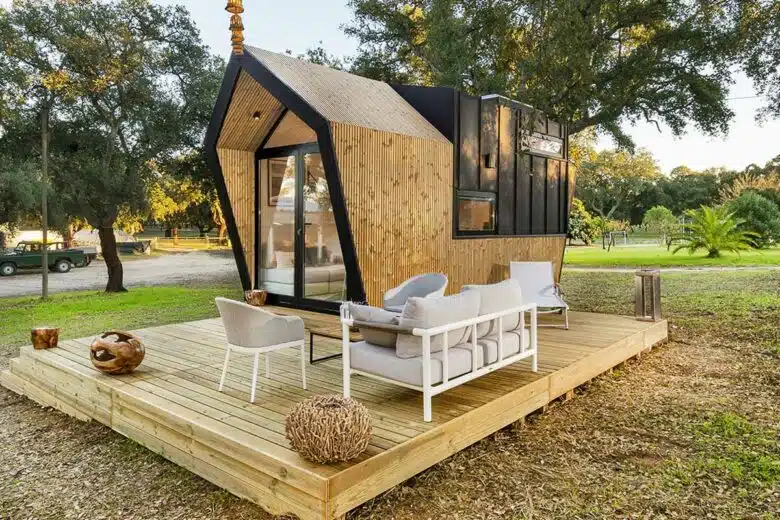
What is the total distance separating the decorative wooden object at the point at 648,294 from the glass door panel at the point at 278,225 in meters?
4.63

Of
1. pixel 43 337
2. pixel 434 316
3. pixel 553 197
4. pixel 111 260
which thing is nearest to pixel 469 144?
pixel 553 197

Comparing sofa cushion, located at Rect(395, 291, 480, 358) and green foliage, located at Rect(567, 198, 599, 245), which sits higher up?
green foliage, located at Rect(567, 198, 599, 245)

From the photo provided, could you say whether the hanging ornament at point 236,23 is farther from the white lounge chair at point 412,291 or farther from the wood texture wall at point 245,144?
the white lounge chair at point 412,291

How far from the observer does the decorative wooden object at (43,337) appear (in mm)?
5188

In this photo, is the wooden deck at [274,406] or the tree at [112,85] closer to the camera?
the wooden deck at [274,406]


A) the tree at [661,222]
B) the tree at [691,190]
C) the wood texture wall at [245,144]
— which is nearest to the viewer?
the wood texture wall at [245,144]

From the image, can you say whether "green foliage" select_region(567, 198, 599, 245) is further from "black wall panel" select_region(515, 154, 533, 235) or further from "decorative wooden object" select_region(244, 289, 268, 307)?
A: "decorative wooden object" select_region(244, 289, 268, 307)

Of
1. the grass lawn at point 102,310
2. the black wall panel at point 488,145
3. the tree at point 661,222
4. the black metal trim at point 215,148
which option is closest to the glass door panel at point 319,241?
the black metal trim at point 215,148

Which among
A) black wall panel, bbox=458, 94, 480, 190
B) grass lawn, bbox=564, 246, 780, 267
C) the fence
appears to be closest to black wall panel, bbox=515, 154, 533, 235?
black wall panel, bbox=458, 94, 480, 190

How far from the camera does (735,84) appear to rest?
36.4 ft

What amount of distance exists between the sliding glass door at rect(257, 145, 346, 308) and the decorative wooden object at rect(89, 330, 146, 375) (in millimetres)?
3152

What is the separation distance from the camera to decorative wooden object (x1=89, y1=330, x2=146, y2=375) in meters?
4.29

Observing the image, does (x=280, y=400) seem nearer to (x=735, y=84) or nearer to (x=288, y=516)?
(x=288, y=516)

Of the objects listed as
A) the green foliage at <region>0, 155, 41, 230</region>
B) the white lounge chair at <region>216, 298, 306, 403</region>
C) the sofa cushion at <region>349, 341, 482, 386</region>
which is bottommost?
the sofa cushion at <region>349, 341, 482, 386</region>
